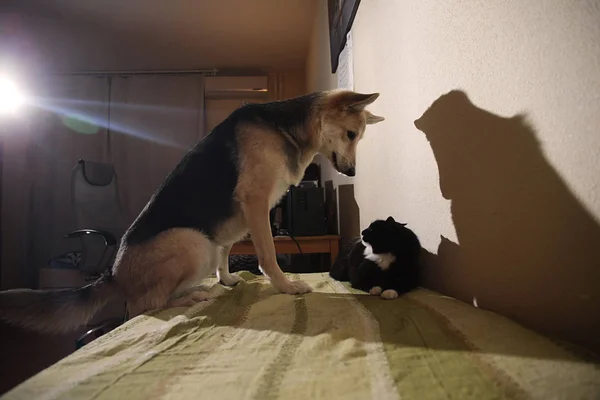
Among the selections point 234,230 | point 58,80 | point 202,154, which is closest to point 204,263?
point 234,230

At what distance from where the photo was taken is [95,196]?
10.8ft

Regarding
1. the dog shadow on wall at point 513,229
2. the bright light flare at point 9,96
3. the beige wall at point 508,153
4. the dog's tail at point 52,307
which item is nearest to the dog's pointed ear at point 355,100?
the beige wall at point 508,153

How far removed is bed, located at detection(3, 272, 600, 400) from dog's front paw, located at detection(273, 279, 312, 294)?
0.97ft

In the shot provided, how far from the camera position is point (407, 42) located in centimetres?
112

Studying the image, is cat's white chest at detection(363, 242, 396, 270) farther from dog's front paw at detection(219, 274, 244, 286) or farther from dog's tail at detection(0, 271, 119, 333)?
dog's tail at detection(0, 271, 119, 333)

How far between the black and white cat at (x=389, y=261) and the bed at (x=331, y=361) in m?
0.19

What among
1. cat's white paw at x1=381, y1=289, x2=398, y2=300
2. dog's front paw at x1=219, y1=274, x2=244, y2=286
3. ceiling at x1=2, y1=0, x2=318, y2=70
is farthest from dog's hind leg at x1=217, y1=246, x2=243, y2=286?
ceiling at x1=2, y1=0, x2=318, y2=70

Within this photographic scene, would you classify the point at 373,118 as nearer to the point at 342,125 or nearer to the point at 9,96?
the point at 342,125

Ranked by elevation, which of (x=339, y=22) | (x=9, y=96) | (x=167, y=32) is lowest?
(x=339, y=22)

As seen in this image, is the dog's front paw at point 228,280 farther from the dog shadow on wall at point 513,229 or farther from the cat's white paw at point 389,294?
the dog shadow on wall at point 513,229

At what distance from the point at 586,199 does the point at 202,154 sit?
1.17 metres

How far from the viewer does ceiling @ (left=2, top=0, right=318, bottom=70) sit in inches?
127

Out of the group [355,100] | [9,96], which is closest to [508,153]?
[355,100]

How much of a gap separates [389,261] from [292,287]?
0.33 m
